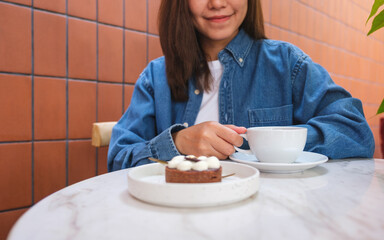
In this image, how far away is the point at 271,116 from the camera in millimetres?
1069

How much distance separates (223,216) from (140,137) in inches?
28.8

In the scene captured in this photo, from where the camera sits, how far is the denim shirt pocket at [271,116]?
1062 mm

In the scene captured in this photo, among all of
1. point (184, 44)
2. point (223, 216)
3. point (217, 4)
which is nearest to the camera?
point (223, 216)

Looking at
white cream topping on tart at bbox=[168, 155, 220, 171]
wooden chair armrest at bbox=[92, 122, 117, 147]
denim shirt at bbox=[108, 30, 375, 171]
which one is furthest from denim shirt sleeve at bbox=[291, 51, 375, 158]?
wooden chair armrest at bbox=[92, 122, 117, 147]

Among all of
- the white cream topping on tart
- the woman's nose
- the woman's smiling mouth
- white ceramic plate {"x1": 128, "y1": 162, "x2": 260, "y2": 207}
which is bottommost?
white ceramic plate {"x1": 128, "y1": 162, "x2": 260, "y2": 207}

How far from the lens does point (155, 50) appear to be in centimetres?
187

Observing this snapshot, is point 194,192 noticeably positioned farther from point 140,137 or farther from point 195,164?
point 140,137

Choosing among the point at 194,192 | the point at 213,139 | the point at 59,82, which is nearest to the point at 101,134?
the point at 59,82

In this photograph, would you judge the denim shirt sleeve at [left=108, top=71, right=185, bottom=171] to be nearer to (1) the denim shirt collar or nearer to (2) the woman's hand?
(2) the woman's hand

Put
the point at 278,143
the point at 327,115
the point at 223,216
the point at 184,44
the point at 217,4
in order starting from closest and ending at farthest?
1. the point at 223,216
2. the point at 278,143
3. the point at 327,115
4. the point at 217,4
5. the point at 184,44

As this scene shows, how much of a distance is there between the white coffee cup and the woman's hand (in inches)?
2.5

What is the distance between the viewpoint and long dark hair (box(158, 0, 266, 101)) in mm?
1128

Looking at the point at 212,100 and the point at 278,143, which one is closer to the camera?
the point at 278,143

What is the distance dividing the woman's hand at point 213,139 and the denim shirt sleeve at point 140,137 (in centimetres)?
5
